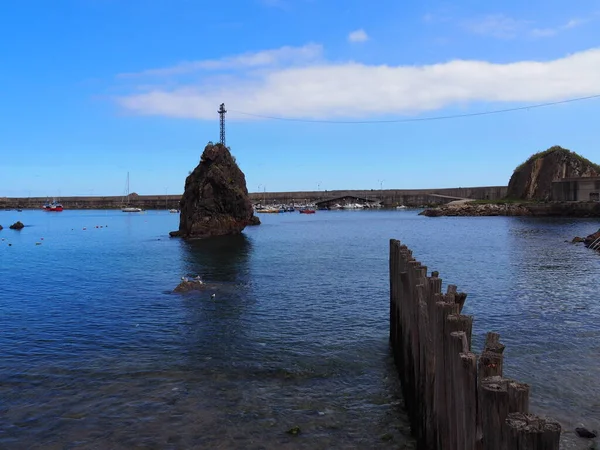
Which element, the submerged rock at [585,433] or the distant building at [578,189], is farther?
the distant building at [578,189]

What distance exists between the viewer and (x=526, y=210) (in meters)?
117

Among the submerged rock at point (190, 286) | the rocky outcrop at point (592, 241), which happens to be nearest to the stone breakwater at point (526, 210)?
the rocky outcrop at point (592, 241)

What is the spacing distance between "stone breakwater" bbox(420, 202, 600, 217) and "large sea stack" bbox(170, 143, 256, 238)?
2961 inches

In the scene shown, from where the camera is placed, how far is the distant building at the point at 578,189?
108750 mm

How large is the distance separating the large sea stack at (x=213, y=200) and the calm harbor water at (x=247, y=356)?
33145 mm

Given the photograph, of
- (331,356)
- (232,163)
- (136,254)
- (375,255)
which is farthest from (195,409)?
(232,163)

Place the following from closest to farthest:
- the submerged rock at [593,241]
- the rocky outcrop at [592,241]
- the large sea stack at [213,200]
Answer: the rocky outcrop at [592,241] → the submerged rock at [593,241] → the large sea stack at [213,200]

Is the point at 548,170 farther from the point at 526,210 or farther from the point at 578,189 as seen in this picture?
the point at 526,210

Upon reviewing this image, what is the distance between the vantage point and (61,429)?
9.88m

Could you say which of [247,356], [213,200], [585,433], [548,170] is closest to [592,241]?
[585,433]

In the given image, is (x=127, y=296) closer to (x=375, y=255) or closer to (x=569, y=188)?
(x=375, y=255)

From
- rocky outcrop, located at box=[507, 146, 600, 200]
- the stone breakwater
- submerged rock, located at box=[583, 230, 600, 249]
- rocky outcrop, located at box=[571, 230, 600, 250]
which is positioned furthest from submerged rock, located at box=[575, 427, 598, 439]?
rocky outcrop, located at box=[507, 146, 600, 200]

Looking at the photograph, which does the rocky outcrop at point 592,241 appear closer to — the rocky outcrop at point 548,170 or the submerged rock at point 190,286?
the submerged rock at point 190,286

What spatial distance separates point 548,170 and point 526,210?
30.7m
